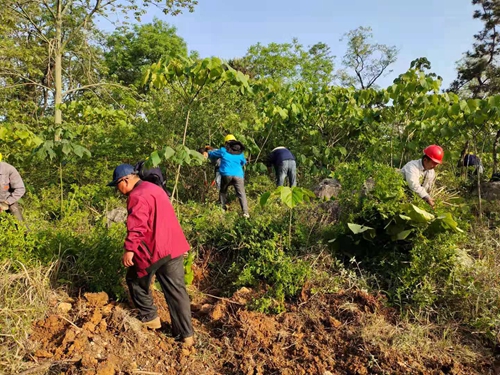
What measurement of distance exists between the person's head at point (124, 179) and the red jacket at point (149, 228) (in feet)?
0.19

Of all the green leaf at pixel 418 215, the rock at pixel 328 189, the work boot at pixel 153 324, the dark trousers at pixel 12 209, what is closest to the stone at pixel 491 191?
the rock at pixel 328 189

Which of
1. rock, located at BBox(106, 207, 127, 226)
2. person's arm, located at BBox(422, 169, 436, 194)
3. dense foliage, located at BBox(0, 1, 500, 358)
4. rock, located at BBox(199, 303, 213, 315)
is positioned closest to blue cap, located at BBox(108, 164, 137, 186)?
dense foliage, located at BBox(0, 1, 500, 358)

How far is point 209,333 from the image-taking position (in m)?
3.51

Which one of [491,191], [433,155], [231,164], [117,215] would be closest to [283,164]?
[231,164]

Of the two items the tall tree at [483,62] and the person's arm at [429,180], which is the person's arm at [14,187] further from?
the tall tree at [483,62]

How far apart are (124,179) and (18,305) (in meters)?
1.45

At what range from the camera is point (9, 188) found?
5.04 meters

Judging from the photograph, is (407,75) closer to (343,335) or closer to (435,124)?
(435,124)

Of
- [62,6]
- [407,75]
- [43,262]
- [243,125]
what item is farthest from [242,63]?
[43,262]

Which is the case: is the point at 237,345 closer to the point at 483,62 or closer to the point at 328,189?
the point at 328,189

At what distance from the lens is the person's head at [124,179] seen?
121 inches

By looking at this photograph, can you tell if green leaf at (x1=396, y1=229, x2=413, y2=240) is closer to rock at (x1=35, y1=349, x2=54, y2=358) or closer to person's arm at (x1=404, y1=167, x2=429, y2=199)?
person's arm at (x1=404, y1=167, x2=429, y2=199)

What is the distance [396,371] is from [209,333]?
5.43 ft

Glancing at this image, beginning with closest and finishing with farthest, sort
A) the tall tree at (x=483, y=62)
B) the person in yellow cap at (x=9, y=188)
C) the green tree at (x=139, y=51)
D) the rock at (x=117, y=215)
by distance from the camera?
the person in yellow cap at (x=9, y=188)
the rock at (x=117, y=215)
the tall tree at (x=483, y=62)
the green tree at (x=139, y=51)
